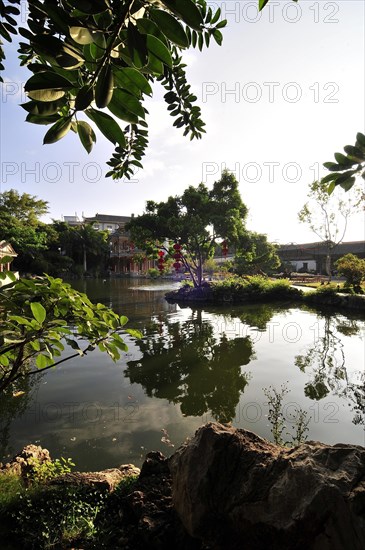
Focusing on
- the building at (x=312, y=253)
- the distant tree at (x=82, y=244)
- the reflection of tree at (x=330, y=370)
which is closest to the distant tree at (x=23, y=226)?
the distant tree at (x=82, y=244)

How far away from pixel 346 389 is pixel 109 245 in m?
41.7

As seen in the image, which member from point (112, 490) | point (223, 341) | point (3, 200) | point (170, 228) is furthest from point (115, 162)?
point (3, 200)

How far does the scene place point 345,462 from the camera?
1.94 m

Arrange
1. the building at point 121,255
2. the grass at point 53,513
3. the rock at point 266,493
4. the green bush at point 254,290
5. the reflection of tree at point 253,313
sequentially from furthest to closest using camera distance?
the building at point 121,255
the green bush at point 254,290
the reflection of tree at point 253,313
the grass at point 53,513
the rock at point 266,493

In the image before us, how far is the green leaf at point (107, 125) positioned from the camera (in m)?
0.58

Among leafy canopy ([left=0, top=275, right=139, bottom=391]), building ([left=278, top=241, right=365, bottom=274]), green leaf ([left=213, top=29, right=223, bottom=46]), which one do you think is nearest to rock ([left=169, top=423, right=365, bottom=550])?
leafy canopy ([left=0, top=275, right=139, bottom=391])

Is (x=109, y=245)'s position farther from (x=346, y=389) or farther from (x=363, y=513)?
(x=363, y=513)

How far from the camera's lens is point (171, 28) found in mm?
554

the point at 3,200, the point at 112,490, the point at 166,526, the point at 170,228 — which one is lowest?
the point at 112,490

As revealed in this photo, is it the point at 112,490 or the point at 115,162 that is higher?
the point at 115,162

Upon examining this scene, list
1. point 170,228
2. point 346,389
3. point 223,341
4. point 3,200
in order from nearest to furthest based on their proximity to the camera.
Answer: point 346,389, point 223,341, point 170,228, point 3,200

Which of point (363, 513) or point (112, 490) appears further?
point (112, 490)

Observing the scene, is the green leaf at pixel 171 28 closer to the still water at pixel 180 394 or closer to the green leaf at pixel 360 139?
the green leaf at pixel 360 139

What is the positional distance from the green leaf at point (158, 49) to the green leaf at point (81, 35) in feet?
0.33
